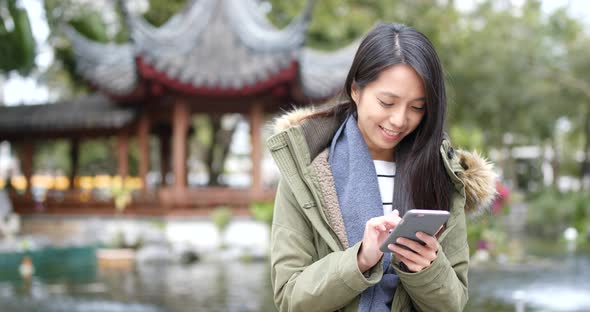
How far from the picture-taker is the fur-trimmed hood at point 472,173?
178cm

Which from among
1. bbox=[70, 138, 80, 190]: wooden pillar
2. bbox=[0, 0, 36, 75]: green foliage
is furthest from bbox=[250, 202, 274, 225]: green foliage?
bbox=[0, 0, 36, 75]: green foliage

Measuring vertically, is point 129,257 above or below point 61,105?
below

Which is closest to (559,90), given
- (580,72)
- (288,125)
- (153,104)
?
(580,72)

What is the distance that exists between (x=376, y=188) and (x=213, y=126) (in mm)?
17218

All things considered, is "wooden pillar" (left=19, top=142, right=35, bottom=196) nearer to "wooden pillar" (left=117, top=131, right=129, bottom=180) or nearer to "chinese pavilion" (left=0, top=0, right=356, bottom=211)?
"chinese pavilion" (left=0, top=0, right=356, bottom=211)

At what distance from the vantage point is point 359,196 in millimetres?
1690

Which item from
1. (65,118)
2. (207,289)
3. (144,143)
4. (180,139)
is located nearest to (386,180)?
(207,289)

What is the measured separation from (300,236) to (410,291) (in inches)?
10.5

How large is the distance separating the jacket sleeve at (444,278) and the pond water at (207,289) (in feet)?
18.2

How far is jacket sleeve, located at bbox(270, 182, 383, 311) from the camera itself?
155cm

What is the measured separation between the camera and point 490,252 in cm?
1101

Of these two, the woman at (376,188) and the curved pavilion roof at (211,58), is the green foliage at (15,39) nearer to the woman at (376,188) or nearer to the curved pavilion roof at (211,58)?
the woman at (376,188)

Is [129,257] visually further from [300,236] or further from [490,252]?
[300,236]

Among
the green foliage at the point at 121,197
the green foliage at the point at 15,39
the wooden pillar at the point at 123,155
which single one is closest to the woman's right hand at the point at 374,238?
the green foliage at the point at 15,39
